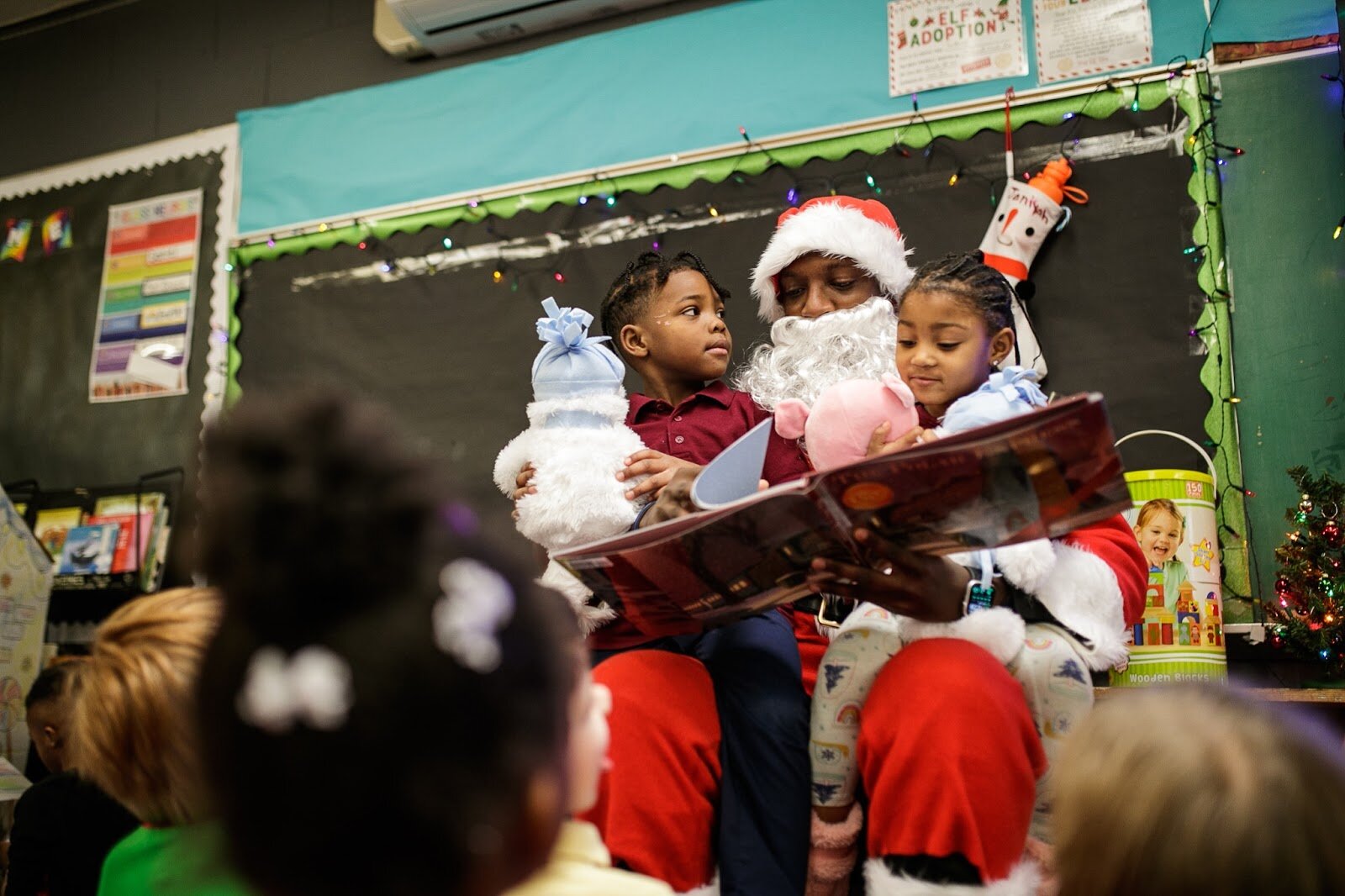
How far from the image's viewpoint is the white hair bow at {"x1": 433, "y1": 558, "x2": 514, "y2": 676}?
0.86 metres

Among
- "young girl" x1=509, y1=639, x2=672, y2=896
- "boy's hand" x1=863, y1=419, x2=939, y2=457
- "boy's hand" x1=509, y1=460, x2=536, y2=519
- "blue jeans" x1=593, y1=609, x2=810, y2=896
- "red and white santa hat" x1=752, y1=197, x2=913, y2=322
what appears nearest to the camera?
"young girl" x1=509, y1=639, x2=672, y2=896

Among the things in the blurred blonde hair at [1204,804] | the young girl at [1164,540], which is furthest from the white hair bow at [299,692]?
A: the young girl at [1164,540]

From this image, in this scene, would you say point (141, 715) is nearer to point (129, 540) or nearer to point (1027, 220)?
point (1027, 220)

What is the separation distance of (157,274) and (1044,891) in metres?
4.03

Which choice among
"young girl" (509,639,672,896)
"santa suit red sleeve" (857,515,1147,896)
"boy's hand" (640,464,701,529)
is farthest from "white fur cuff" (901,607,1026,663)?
"young girl" (509,639,672,896)

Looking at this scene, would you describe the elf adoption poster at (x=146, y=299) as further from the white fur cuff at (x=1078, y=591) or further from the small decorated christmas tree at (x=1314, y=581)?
the small decorated christmas tree at (x=1314, y=581)

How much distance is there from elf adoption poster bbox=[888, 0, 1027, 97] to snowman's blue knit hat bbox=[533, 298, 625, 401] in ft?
5.30

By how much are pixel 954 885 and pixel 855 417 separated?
0.74 metres

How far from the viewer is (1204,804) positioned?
3.09 ft

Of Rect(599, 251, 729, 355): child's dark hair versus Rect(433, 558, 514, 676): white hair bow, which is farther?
Rect(599, 251, 729, 355): child's dark hair

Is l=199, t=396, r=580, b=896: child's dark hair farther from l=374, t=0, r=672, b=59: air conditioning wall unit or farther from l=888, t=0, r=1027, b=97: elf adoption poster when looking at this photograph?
l=374, t=0, r=672, b=59: air conditioning wall unit

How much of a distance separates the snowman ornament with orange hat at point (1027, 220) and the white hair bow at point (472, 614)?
2.33 m

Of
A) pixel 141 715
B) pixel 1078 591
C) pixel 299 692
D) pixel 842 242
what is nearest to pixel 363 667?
pixel 299 692

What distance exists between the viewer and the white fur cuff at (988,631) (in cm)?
166
